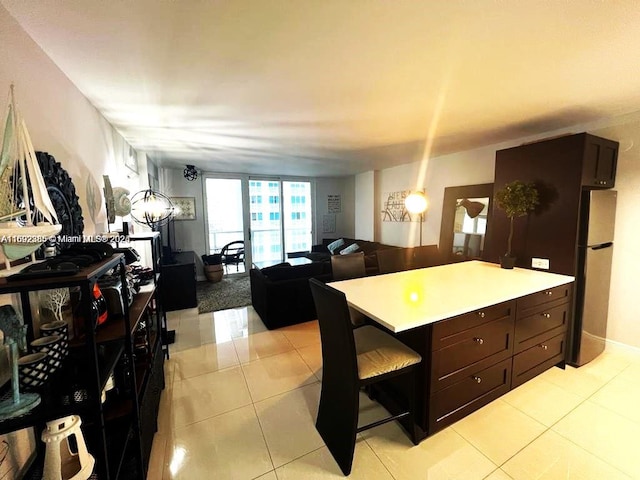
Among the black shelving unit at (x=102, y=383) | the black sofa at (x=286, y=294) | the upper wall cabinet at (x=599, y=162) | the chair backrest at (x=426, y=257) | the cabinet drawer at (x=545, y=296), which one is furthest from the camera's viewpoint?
the chair backrest at (x=426, y=257)

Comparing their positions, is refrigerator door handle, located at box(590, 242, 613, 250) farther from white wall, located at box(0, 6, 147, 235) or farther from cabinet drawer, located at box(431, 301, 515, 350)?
white wall, located at box(0, 6, 147, 235)

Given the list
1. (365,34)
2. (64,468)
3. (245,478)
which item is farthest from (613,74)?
(64,468)

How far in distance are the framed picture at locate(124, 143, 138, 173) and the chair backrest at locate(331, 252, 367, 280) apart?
267cm

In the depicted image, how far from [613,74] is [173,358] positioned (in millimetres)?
4310

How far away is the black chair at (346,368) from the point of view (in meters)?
1.45

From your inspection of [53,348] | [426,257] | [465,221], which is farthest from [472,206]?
[53,348]

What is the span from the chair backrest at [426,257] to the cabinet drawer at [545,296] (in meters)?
1.78

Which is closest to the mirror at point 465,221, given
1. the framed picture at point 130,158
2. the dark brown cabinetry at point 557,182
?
the dark brown cabinetry at point 557,182

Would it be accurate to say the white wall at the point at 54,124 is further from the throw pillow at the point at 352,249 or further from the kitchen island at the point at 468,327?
the throw pillow at the point at 352,249

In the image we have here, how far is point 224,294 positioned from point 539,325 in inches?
175

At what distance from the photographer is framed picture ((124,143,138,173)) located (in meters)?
3.07

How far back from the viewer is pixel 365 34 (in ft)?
4.32

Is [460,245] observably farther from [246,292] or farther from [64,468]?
[64,468]

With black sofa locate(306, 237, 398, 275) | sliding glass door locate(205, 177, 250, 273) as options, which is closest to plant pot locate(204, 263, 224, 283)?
sliding glass door locate(205, 177, 250, 273)
